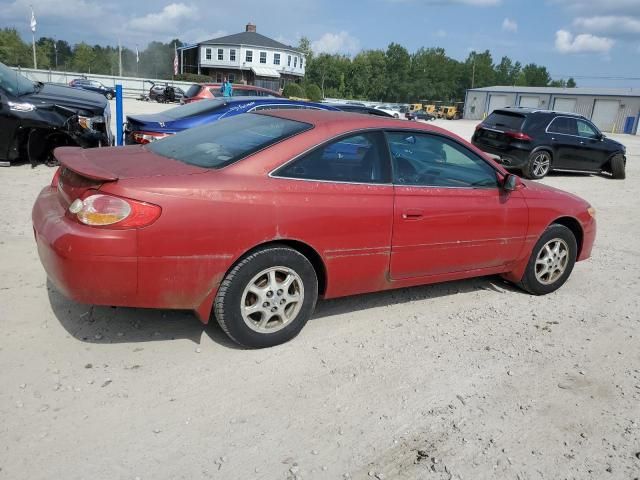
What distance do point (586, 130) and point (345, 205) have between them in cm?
1200

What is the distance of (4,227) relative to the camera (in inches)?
231

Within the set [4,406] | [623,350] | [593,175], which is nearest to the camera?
[4,406]

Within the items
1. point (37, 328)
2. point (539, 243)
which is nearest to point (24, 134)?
point (37, 328)

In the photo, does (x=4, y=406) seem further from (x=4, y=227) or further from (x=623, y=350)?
(x=623, y=350)

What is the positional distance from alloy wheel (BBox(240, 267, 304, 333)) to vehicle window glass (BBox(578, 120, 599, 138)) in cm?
1209

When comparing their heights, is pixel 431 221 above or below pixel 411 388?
above

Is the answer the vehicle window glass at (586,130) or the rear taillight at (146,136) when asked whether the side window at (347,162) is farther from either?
the vehicle window glass at (586,130)

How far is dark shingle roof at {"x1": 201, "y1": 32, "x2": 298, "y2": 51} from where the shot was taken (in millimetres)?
70381

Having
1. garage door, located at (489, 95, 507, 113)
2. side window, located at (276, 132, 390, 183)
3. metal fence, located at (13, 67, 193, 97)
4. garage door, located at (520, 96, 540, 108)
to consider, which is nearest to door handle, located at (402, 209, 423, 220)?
side window, located at (276, 132, 390, 183)

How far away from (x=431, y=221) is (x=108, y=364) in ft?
8.03

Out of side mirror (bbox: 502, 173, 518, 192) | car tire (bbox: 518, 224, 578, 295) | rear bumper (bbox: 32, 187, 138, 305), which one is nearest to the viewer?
rear bumper (bbox: 32, 187, 138, 305)

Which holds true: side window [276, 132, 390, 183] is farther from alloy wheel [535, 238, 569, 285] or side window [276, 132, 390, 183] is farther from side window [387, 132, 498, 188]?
alloy wheel [535, 238, 569, 285]

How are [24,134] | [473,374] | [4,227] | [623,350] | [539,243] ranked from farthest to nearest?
[24,134] < [4,227] < [539,243] < [623,350] < [473,374]

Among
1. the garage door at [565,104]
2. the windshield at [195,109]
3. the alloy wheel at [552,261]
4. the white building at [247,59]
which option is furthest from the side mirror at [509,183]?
the white building at [247,59]
